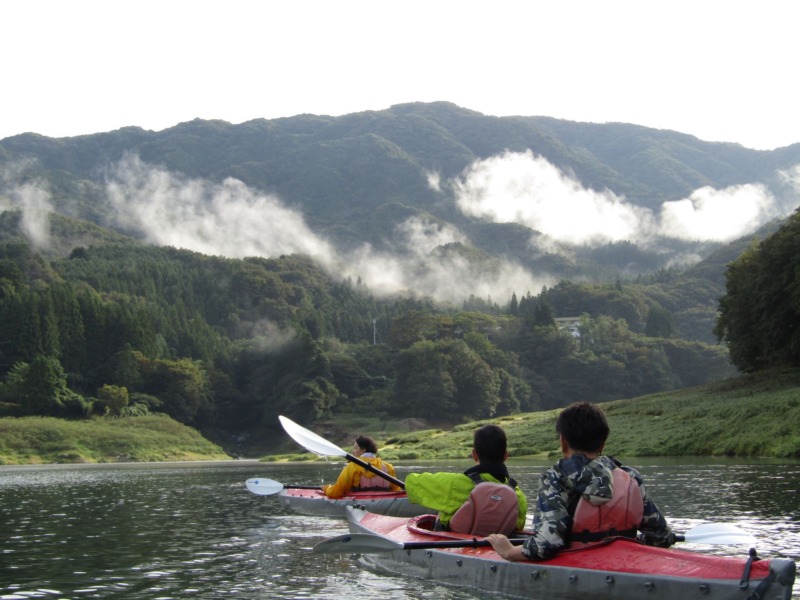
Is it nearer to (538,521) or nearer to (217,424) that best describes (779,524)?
(538,521)

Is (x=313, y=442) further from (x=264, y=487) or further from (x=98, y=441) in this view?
(x=98, y=441)

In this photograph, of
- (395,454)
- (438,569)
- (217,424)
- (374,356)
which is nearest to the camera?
(438,569)

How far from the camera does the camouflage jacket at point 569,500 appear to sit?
11273mm

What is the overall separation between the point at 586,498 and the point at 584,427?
0.91 metres

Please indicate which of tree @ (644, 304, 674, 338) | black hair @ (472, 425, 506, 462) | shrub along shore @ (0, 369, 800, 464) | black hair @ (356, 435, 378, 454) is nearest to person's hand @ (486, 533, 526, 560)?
black hair @ (472, 425, 506, 462)

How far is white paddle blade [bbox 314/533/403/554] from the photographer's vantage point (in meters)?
16.2

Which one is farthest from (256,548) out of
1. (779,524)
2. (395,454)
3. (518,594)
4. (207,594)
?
(395,454)

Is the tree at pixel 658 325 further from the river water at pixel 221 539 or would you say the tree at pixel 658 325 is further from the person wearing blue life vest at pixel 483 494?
the person wearing blue life vest at pixel 483 494

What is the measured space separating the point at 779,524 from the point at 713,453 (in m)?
30.4

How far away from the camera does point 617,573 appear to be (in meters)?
11.4

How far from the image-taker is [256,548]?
802 inches

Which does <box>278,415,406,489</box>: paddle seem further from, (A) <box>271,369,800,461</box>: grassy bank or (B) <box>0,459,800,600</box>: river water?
(A) <box>271,369,800,461</box>: grassy bank

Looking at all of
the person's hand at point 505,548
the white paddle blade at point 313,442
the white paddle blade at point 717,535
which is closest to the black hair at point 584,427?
the white paddle blade at point 717,535

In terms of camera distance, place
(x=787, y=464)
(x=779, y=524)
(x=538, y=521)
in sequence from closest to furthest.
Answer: (x=538, y=521) → (x=779, y=524) → (x=787, y=464)
